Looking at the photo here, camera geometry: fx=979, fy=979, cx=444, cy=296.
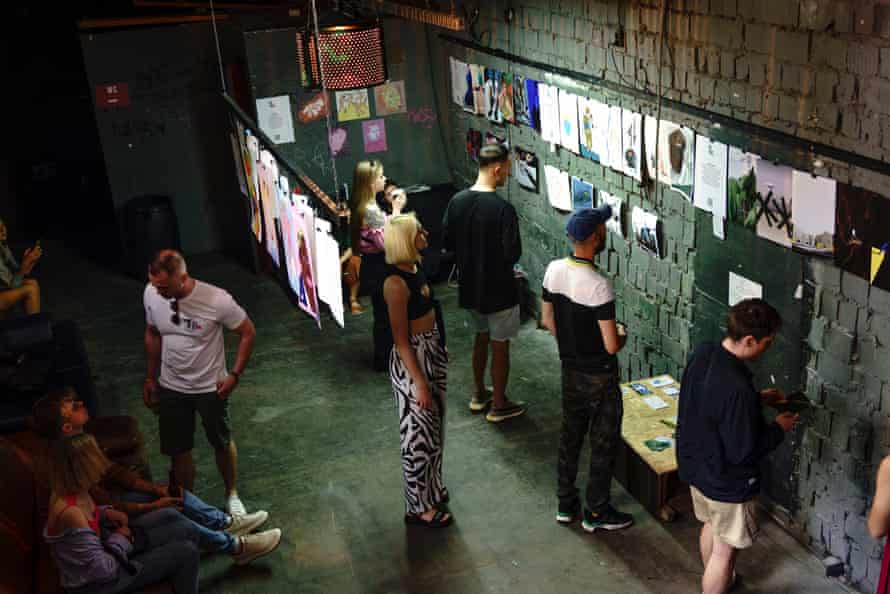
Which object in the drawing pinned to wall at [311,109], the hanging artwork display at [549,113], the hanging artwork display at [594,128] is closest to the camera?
the hanging artwork display at [594,128]

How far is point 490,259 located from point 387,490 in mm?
1580

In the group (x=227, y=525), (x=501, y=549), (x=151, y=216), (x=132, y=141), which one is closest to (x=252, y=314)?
(x=151, y=216)

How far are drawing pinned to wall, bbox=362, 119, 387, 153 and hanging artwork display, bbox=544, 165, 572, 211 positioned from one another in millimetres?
2748

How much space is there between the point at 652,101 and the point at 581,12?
1.04 metres

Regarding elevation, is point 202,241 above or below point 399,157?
below

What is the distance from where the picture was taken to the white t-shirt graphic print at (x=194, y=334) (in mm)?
5246

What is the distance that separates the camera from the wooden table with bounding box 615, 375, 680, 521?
5.35 metres

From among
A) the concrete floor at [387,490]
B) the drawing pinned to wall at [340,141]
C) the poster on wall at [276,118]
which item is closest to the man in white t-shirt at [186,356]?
the concrete floor at [387,490]

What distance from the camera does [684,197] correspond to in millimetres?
5551

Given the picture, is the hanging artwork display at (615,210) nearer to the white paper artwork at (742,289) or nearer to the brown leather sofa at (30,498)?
the white paper artwork at (742,289)

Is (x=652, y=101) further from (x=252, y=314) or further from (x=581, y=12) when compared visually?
(x=252, y=314)

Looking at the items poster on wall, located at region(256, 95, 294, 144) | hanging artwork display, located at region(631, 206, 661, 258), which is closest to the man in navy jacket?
hanging artwork display, located at region(631, 206, 661, 258)

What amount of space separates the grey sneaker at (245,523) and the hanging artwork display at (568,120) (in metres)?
3.19

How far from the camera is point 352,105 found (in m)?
9.46
